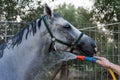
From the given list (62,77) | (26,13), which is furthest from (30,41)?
(26,13)

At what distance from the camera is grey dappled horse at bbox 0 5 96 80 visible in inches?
95.8

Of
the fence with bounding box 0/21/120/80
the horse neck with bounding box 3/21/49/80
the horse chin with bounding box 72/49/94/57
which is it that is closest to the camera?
the horse neck with bounding box 3/21/49/80

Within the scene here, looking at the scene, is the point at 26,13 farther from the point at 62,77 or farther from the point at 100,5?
the point at 62,77

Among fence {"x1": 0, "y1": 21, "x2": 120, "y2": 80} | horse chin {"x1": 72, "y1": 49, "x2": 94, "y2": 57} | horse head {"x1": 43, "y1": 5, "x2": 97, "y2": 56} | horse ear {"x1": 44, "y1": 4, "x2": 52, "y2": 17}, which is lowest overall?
fence {"x1": 0, "y1": 21, "x2": 120, "y2": 80}

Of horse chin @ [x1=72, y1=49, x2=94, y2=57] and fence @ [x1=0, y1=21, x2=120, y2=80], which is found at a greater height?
horse chin @ [x1=72, y1=49, x2=94, y2=57]

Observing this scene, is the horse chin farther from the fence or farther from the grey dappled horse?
the fence

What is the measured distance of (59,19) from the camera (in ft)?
8.37

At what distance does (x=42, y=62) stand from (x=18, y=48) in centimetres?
22

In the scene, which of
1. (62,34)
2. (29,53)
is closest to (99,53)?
(62,34)

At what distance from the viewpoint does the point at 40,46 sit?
249cm

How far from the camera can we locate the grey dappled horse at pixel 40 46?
2434mm

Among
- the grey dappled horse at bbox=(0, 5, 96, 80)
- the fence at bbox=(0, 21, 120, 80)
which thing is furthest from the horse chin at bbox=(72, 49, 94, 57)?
the fence at bbox=(0, 21, 120, 80)

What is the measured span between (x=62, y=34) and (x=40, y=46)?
0.20m

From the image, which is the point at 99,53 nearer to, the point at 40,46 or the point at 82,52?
the point at 82,52
